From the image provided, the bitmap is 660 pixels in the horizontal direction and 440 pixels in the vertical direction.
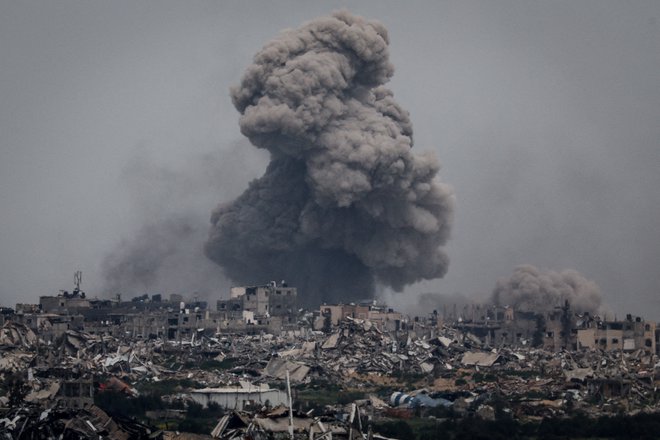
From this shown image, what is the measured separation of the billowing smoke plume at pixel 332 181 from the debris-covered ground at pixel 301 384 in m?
11.2

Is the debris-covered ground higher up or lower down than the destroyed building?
lower down

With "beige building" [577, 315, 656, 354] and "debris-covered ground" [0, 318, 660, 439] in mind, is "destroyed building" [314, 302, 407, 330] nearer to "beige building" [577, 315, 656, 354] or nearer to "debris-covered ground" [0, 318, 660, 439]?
"debris-covered ground" [0, 318, 660, 439]

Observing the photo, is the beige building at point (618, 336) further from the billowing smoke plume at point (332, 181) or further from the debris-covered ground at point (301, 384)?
the billowing smoke plume at point (332, 181)

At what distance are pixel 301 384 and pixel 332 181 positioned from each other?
114 feet

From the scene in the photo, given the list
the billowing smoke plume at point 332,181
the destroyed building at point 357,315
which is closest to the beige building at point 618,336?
the destroyed building at point 357,315

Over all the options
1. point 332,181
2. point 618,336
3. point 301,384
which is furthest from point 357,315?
point 301,384

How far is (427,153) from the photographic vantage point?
108812 mm

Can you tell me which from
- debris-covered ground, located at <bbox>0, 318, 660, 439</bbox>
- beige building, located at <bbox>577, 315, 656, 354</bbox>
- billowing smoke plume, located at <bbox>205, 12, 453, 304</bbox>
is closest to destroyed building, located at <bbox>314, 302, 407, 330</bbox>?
debris-covered ground, located at <bbox>0, 318, 660, 439</bbox>

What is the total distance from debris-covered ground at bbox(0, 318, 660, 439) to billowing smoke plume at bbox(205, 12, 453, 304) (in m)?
11.2

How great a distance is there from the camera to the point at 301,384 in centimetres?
7000

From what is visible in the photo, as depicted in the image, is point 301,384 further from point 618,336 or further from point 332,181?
point 332,181

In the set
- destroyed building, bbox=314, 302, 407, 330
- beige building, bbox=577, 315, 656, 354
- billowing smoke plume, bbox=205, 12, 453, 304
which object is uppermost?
billowing smoke plume, bbox=205, 12, 453, 304

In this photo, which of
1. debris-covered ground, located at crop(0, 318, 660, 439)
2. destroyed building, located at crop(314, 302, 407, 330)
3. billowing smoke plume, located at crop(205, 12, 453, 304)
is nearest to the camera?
debris-covered ground, located at crop(0, 318, 660, 439)

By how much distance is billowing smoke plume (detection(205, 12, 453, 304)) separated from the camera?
4094 inches
